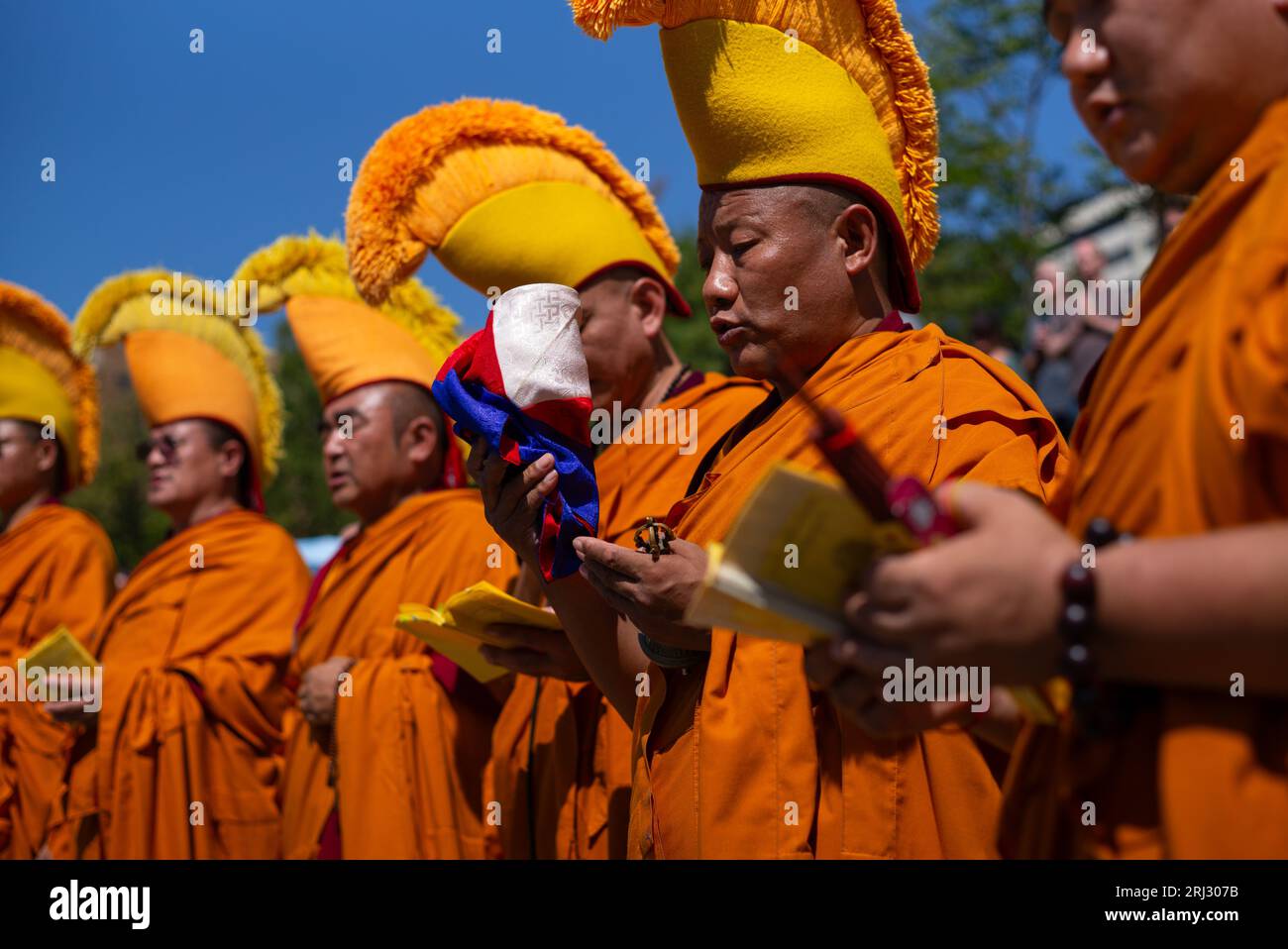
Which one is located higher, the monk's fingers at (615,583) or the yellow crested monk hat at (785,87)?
the yellow crested monk hat at (785,87)

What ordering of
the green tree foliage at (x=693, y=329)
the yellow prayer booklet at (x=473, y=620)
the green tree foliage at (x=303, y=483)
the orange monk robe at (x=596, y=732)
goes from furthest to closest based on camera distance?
the green tree foliage at (x=303, y=483)
the green tree foliage at (x=693, y=329)
the orange monk robe at (x=596, y=732)
the yellow prayer booklet at (x=473, y=620)

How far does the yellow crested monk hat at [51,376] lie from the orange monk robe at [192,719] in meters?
1.45

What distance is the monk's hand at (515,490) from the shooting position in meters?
2.78

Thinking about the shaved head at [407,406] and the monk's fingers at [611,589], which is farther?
the shaved head at [407,406]

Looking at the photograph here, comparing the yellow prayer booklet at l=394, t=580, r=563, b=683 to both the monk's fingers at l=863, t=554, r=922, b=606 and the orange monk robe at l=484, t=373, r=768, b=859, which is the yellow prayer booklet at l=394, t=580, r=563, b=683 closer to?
the orange monk robe at l=484, t=373, r=768, b=859

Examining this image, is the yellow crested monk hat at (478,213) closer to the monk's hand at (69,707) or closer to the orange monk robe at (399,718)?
the orange monk robe at (399,718)

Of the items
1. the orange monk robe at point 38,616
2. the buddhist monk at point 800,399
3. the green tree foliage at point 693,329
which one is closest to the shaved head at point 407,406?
the orange monk robe at point 38,616

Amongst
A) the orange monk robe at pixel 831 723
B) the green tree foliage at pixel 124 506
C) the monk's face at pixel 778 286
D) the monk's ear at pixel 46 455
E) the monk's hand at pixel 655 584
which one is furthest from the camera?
the green tree foliage at pixel 124 506

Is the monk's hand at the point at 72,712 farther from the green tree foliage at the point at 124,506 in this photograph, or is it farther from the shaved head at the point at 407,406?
the green tree foliage at the point at 124,506

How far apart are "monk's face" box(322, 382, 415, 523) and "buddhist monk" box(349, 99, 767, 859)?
1.23m

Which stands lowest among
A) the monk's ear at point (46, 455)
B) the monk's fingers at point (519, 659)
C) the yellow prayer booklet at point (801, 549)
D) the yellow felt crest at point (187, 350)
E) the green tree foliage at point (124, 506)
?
the yellow prayer booklet at point (801, 549)

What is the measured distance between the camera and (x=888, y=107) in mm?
3068
